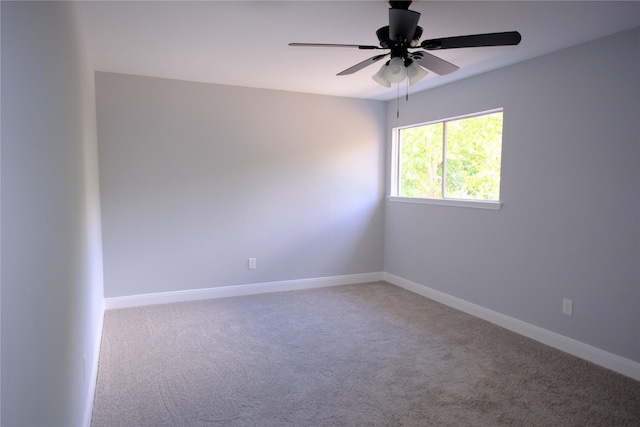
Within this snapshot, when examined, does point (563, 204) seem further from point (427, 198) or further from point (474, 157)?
point (427, 198)

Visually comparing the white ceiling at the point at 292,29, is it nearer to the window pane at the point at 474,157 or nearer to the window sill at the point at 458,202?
the window pane at the point at 474,157

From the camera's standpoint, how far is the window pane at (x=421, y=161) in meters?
4.51

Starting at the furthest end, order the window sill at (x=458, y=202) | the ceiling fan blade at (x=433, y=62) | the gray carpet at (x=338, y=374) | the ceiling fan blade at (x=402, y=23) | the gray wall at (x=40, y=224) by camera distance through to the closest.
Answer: the window sill at (x=458, y=202) < the ceiling fan blade at (x=433, y=62) < the gray carpet at (x=338, y=374) < the ceiling fan blade at (x=402, y=23) < the gray wall at (x=40, y=224)

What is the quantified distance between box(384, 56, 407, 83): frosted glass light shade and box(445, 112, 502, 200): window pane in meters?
1.62

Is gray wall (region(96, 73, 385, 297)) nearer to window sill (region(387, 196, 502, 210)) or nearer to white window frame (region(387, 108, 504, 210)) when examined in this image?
white window frame (region(387, 108, 504, 210))

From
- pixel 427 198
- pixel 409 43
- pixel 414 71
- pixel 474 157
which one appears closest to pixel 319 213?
pixel 427 198

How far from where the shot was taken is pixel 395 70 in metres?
2.54

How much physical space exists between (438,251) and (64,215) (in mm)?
3613

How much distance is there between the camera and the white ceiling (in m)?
2.39

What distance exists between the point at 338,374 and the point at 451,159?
8.51ft

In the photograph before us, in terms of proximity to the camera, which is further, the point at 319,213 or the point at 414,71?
the point at 319,213

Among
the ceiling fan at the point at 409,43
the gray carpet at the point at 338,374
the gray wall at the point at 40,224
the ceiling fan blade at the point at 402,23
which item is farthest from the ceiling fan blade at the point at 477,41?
the gray carpet at the point at 338,374

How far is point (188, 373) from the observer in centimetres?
276

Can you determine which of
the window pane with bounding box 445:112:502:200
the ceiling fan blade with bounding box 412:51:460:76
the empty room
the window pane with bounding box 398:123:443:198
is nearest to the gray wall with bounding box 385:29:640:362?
the empty room
